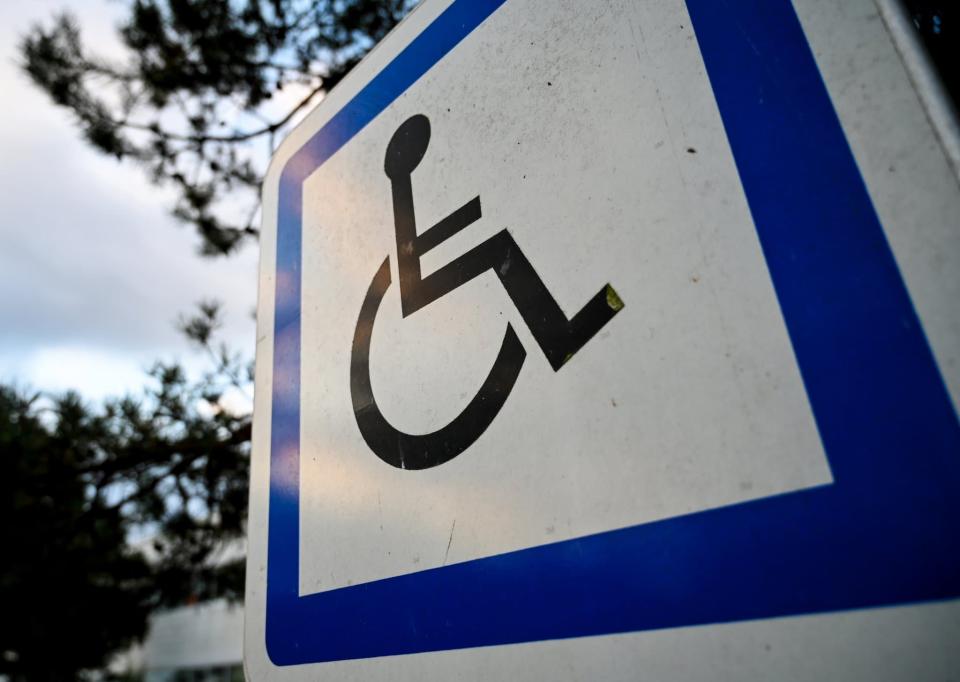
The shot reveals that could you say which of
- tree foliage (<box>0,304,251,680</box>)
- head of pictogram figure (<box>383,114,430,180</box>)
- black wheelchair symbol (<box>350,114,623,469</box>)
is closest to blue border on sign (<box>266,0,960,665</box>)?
black wheelchair symbol (<box>350,114,623,469</box>)

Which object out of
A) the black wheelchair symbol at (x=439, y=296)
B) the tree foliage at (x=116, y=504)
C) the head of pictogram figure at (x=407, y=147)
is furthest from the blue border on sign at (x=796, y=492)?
the tree foliage at (x=116, y=504)

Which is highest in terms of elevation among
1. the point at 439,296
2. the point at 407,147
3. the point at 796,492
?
the point at 407,147

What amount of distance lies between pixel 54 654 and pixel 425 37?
381 cm

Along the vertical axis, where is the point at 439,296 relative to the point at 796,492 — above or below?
above

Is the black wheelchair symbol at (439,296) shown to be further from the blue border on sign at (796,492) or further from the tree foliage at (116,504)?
the tree foliage at (116,504)

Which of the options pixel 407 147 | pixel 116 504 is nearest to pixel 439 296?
pixel 407 147

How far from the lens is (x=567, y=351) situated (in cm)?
43

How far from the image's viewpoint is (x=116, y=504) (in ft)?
5.28

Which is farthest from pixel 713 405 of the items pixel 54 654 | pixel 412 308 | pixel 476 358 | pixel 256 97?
pixel 54 654

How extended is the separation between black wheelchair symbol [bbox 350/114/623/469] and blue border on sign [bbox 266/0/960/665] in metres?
0.11

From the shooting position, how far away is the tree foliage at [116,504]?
167 cm

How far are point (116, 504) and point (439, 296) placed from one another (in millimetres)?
1594

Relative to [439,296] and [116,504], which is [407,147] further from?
[116,504]

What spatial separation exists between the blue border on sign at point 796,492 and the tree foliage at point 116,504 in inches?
55.9
